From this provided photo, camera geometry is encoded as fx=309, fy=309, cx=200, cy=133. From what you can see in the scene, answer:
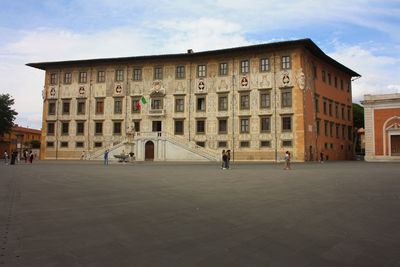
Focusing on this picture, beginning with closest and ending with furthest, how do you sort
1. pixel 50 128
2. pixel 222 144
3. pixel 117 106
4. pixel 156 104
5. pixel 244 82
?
pixel 244 82
pixel 222 144
pixel 156 104
pixel 117 106
pixel 50 128

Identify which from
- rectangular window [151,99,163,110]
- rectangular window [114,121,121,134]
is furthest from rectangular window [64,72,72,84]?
rectangular window [151,99,163,110]

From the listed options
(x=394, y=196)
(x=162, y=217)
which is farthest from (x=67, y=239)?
(x=394, y=196)

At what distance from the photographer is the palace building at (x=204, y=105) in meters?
35.0

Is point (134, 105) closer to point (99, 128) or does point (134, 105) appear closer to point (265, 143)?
point (99, 128)

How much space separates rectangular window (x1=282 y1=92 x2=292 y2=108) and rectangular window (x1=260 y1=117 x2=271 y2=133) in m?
2.40

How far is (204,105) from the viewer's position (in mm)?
38156

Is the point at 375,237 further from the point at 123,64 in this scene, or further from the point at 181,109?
the point at 123,64

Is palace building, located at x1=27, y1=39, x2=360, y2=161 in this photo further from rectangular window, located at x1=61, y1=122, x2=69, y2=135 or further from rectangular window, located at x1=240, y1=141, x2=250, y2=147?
rectangular window, located at x1=240, y1=141, x2=250, y2=147

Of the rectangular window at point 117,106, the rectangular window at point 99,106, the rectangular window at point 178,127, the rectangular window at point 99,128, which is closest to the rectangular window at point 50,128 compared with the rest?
the rectangular window at point 99,128

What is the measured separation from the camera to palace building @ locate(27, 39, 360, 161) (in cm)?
3497

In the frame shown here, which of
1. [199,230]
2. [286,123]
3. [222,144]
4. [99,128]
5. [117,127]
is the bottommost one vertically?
[199,230]

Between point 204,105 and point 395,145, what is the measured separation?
23.3 metres

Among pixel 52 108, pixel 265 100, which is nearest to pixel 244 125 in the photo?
pixel 265 100

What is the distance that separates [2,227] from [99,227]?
Answer: 160cm
